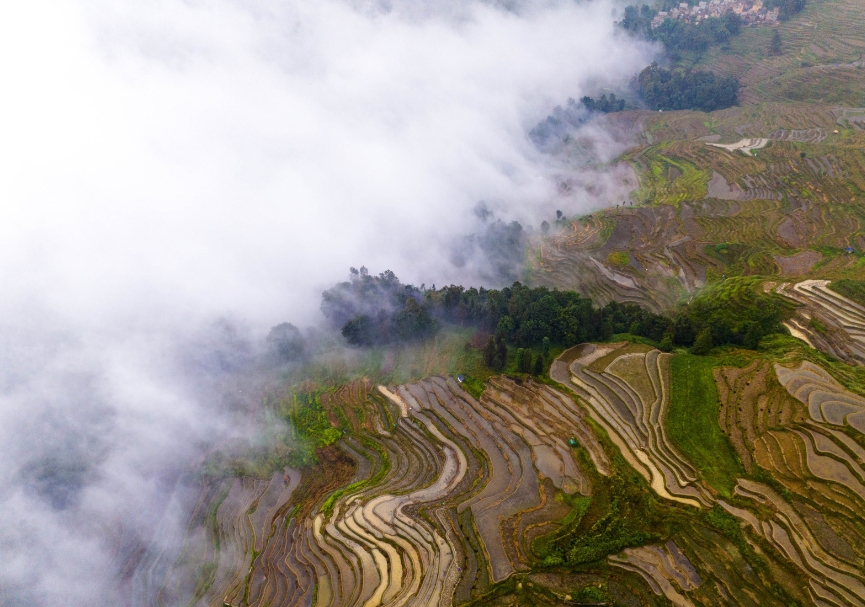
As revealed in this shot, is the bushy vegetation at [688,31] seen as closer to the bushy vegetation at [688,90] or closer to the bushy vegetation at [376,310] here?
the bushy vegetation at [688,90]

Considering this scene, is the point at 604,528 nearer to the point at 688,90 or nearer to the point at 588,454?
the point at 588,454

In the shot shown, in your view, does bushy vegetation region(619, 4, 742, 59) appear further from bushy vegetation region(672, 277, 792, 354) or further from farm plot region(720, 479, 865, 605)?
farm plot region(720, 479, 865, 605)

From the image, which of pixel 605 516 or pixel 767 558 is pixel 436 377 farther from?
pixel 767 558

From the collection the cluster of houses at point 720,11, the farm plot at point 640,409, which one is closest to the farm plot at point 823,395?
the farm plot at point 640,409

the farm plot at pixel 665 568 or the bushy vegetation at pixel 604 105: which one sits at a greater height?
the bushy vegetation at pixel 604 105

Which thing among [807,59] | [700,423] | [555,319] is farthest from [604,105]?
[700,423]

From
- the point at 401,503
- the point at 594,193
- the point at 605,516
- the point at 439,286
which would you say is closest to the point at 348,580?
the point at 401,503
